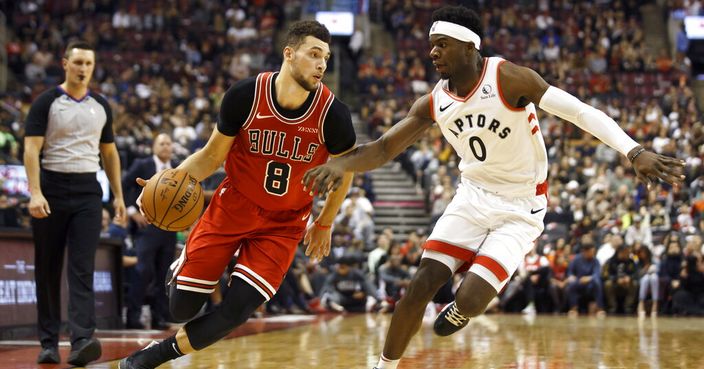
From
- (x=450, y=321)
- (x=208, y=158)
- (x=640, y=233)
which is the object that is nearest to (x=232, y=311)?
(x=208, y=158)

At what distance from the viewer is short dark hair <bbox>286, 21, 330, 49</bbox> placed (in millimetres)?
5176

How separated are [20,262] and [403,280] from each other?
23.5 ft

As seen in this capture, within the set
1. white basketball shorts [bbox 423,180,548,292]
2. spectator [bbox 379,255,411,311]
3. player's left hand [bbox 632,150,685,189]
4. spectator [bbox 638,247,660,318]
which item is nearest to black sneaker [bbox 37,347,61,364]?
white basketball shorts [bbox 423,180,548,292]

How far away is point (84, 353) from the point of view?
619 centimetres

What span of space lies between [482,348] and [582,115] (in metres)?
3.43

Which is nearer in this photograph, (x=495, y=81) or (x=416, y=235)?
(x=495, y=81)

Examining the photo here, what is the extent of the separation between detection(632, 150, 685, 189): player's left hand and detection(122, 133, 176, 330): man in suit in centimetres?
580

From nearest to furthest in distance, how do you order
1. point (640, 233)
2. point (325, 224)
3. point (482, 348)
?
point (325, 224)
point (482, 348)
point (640, 233)

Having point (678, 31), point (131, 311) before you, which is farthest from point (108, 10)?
point (131, 311)

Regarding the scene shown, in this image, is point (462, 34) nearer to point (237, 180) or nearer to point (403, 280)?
point (237, 180)

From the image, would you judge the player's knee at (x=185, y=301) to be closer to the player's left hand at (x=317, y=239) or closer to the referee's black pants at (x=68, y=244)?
the player's left hand at (x=317, y=239)

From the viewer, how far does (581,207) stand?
17.0m

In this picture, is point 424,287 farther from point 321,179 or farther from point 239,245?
point 239,245

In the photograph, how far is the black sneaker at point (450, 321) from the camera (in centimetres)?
558
